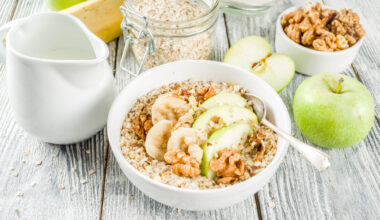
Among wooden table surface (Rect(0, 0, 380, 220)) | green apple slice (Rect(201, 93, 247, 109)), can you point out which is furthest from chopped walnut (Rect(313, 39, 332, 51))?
green apple slice (Rect(201, 93, 247, 109))

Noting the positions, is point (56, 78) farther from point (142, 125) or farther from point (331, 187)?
point (331, 187)

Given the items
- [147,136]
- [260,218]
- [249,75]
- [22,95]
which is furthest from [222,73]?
[22,95]

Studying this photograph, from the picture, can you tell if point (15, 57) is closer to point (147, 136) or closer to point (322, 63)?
point (147, 136)

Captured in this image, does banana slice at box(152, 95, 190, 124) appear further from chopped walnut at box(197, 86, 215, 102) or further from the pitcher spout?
the pitcher spout

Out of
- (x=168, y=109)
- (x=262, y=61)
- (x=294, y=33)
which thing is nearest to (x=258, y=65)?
(x=262, y=61)

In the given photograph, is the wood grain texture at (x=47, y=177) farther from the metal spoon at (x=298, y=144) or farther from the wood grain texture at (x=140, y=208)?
the metal spoon at (x=298, y=144)
